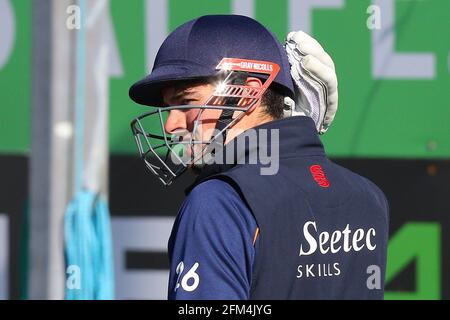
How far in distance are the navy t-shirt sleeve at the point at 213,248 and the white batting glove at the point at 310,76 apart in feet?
1.89

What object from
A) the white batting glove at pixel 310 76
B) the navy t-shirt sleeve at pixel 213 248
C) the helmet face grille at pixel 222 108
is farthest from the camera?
the white batting glove at pixel 310 76

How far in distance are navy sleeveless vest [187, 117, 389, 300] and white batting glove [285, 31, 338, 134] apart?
0.99ft

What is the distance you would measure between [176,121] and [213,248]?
41cm

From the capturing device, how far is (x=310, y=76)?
217 centimetres

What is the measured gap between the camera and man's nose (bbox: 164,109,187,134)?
1893mm

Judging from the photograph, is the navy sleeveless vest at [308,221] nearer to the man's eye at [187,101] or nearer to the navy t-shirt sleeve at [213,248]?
the navy t-shirt sleeve at [213,248]

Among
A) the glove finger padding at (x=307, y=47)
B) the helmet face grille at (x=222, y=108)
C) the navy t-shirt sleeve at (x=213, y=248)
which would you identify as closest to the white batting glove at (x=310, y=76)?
the glove finger padding at (x=307, y=47)

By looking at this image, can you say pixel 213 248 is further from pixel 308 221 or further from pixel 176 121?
pixel 176 121

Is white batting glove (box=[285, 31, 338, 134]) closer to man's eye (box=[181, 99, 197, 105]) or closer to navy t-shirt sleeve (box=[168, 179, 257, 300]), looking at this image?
man's eye (box=[181, 99, 197, 105])

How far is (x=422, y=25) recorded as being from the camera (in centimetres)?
399

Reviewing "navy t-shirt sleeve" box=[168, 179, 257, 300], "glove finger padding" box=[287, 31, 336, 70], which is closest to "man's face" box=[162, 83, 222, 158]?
"navy t-shirt sleeve" box=[168, 179, 257, 300]

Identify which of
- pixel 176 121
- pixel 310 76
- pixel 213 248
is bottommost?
pixel 213 248

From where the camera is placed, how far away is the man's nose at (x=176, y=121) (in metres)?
1.89

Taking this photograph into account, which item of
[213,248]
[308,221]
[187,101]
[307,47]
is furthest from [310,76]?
[213,248]
